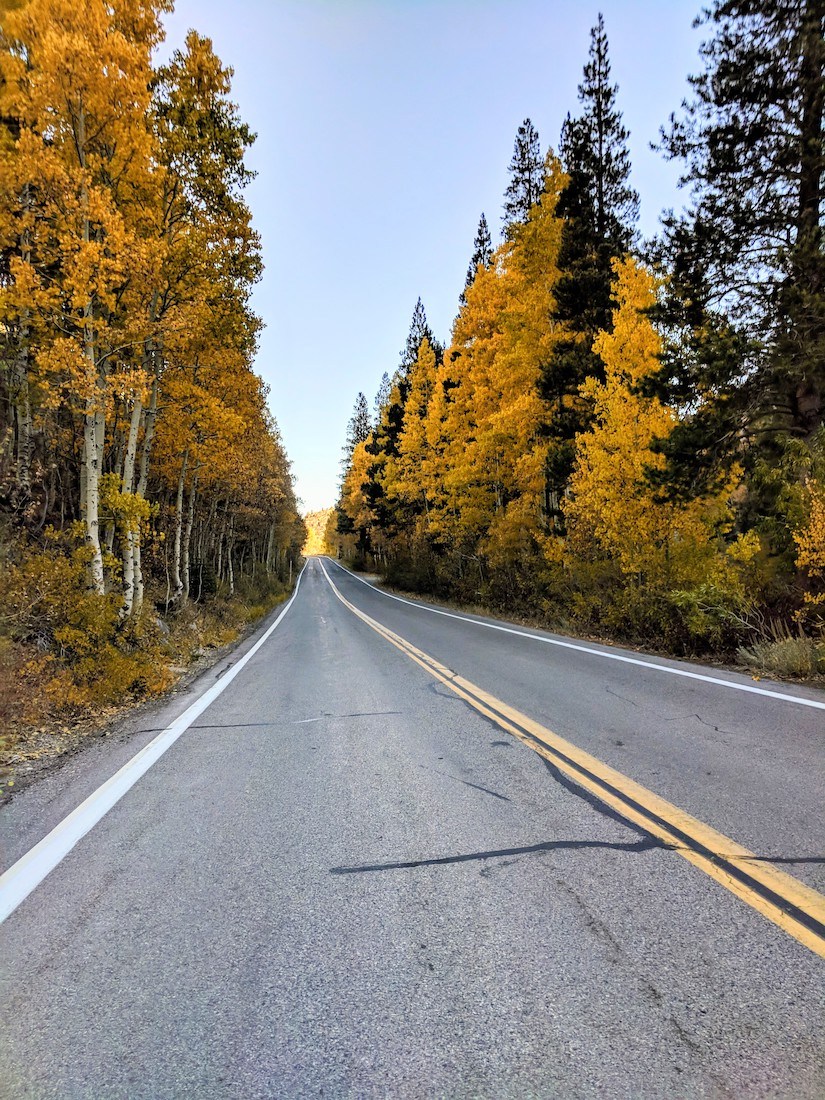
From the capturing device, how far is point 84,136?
8.10 meters

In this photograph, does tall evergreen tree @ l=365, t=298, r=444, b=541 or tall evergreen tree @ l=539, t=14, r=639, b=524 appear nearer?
tall evergreen tree @ l=539, t=14, r=639, b=524

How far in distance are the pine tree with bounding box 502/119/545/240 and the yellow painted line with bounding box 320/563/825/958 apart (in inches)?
796

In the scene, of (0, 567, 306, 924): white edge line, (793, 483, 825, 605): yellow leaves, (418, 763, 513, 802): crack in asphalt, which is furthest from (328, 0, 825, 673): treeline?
(0, 567, 306, 924): white edge line

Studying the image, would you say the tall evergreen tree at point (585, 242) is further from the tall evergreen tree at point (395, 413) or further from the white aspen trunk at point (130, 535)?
the tall evergreen tree at point (395, 413)

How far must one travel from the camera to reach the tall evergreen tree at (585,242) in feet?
50.7

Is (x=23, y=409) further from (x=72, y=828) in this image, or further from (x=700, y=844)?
(x=700, y=844)

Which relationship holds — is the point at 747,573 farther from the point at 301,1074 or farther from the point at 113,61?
the point at 113,61

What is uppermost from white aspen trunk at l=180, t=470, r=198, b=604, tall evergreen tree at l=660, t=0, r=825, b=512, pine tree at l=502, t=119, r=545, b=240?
pine tree at l=502, t=119, r=545, b=240

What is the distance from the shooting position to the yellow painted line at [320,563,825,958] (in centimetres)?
230

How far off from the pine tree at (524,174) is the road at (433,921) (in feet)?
66.2

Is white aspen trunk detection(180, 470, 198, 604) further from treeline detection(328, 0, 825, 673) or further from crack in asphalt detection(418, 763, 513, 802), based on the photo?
crack in asphalt detection(418, 763, 513, 802)

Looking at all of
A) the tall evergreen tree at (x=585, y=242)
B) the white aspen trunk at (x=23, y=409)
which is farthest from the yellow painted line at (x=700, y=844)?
the tall evergreen tree at (x=585, y=242)

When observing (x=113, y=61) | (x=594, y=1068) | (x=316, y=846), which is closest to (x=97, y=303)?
(x=113, y=61)

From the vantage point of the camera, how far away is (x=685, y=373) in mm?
9953
